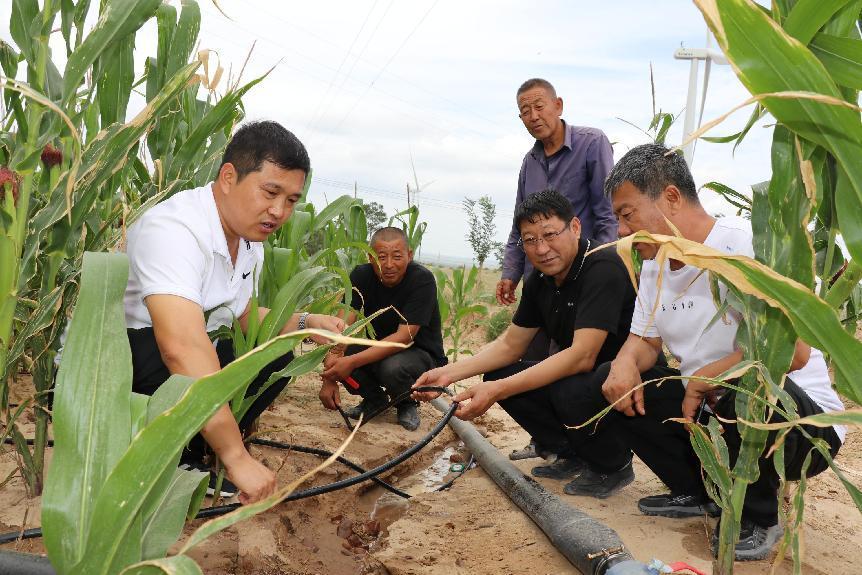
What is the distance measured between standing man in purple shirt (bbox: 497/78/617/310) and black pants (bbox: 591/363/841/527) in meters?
1.22

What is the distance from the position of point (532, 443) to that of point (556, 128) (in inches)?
62.0

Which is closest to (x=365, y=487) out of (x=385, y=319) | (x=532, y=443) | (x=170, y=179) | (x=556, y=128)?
(x=532, y=443)

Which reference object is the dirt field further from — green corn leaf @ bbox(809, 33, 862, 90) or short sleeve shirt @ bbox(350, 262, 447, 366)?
Result: green corn leaf @ bbox(809, 33, 862, 90)

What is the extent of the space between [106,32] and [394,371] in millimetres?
2427

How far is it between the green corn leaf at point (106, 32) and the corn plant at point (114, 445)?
0.65 metres

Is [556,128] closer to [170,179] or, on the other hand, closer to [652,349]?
[652,349]

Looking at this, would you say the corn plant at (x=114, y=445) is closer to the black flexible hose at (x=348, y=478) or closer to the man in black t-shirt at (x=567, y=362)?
the black flexible hose at (x=348, y=478)

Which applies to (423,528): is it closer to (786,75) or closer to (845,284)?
(845,284)

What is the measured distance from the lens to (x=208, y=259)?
195cm

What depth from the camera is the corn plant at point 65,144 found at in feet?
4.84

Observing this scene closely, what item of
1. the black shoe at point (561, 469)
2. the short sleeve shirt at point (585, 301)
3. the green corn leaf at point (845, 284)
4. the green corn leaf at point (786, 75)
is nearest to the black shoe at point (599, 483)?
the black shoe at point (561, 469)

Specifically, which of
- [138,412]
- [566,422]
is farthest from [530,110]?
[138,412]

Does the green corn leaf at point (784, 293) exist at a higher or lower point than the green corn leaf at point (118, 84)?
lower

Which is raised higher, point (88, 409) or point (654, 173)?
point (654, 173)
